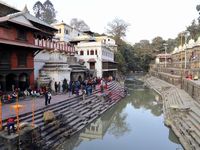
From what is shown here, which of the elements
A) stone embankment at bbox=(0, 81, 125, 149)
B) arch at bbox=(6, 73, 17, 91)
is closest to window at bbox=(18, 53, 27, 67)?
arch at bbox=(6, 73, 17, 91)

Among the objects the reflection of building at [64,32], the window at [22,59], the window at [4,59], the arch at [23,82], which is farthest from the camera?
the reflection of building at [64,32]

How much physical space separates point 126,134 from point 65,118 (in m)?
→ 5.02

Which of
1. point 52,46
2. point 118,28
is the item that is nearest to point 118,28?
point 118,28

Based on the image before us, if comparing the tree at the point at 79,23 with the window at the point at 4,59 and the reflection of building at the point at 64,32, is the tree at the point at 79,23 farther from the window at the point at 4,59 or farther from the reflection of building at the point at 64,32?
the window at the point at 4,59

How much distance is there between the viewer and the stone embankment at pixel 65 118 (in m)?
13.5

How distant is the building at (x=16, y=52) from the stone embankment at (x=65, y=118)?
4.85 meters

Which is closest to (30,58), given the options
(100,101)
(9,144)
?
(100,101)

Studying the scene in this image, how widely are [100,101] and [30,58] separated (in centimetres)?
882

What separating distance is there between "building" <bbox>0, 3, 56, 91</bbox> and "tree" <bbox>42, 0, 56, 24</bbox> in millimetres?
62737

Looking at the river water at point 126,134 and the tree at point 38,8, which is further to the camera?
the tree at point 38,8

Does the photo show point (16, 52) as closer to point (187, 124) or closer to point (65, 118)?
point (65, 118)

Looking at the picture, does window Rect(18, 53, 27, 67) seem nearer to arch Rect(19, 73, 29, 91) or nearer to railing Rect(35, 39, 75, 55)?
arch Rect(19, 73, 29, 91)

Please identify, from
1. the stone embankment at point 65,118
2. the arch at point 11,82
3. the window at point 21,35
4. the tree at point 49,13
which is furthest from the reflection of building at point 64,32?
the tree at point 49,13

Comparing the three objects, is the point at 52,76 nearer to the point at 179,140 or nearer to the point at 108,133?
the point at 108,133
